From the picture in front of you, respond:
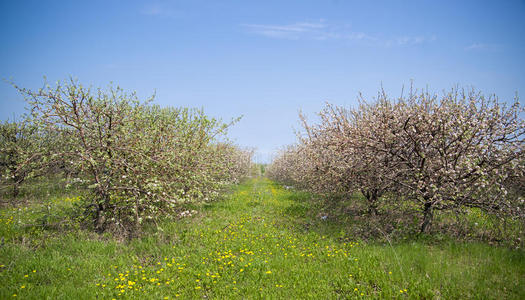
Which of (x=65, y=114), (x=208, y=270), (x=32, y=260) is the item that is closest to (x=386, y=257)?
(x=208, y=270)

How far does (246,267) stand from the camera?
639 centimetres

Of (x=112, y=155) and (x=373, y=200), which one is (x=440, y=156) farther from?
(x=112, y=155)

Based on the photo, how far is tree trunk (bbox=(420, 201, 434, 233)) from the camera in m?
8.09

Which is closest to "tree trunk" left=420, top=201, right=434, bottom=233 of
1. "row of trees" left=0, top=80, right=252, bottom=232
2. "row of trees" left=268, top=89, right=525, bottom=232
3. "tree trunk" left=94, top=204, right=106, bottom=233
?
"row of trees" left=268, top=89, right=525, bottom=232

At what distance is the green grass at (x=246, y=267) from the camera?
525 centimetres

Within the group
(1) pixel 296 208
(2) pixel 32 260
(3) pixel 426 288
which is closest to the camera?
(3) pixel 426 288

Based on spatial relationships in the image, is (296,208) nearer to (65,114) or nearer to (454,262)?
(454,262)

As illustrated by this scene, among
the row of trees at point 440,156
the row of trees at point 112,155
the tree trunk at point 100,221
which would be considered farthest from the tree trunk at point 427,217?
the tree trunk at point 100,221

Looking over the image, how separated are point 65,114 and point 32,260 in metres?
3.92

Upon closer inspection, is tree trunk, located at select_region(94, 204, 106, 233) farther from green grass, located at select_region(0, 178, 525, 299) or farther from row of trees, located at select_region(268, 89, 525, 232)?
row of trees, located at select_region(268, 89, 525, 232)

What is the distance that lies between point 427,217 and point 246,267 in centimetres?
591

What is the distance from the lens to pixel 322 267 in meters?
6.34

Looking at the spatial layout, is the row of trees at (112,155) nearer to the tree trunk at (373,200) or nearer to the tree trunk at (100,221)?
the tree trunk at (100,221)

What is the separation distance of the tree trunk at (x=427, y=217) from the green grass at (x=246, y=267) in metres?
0.65
